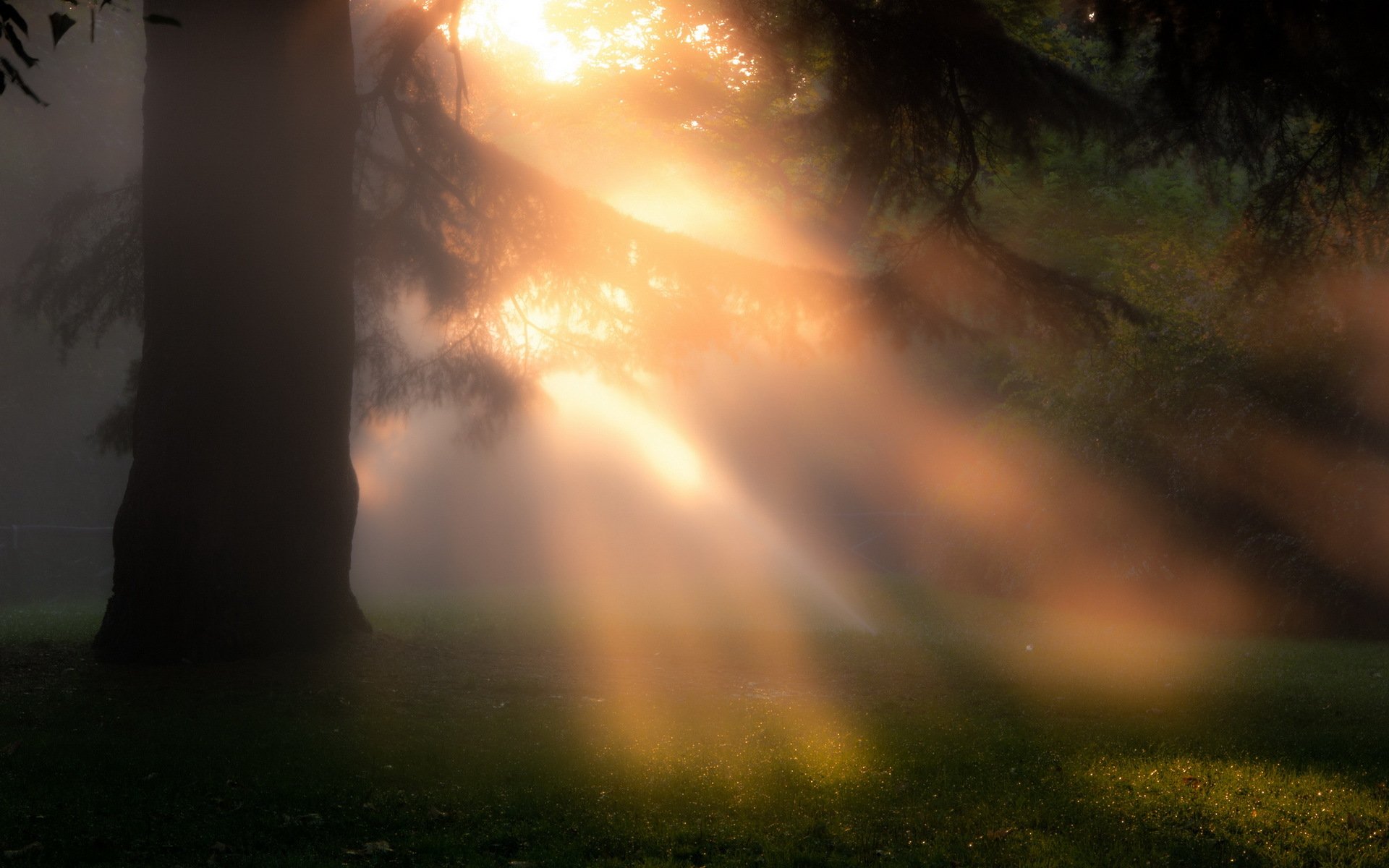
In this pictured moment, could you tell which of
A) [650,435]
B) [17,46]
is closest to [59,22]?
[17,46]

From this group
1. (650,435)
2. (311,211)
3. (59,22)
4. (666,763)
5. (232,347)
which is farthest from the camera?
(650,435)

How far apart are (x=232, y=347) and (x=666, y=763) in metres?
5.08

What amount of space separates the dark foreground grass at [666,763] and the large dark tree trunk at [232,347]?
0.62 metres

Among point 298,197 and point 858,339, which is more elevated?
point 298,197

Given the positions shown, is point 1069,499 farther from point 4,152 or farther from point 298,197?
point 4,152

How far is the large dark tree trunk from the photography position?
974 cm

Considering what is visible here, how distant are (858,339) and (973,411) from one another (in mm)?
18735

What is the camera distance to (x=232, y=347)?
9.82 m

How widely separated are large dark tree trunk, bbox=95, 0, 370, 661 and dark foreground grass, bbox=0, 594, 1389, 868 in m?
0.62

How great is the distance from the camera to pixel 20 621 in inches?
611

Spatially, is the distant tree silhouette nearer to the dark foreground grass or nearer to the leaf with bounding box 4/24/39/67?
the dark foreground grass

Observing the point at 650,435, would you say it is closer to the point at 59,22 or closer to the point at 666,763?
the point at 666,763

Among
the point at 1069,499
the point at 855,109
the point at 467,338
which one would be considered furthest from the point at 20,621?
the point at 1069,499

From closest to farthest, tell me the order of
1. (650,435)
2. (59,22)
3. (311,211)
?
(59,22) → (311,211) → (650,435)
